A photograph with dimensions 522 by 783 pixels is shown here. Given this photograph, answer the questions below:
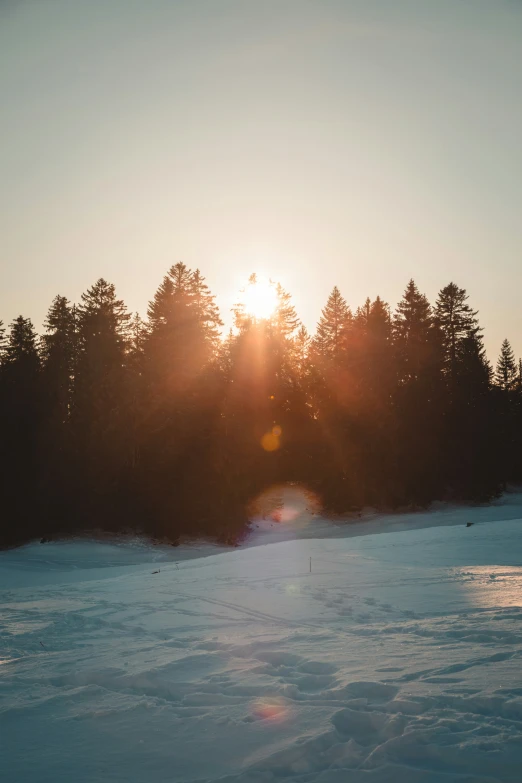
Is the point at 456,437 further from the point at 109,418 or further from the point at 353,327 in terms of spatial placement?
the point at 109,418

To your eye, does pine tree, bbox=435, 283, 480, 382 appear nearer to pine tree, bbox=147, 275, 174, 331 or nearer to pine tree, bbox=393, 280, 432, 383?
pine tree, bbox=393, 280, 432, 383

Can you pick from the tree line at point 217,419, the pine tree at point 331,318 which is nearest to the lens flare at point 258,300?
the tree line at point 217,419

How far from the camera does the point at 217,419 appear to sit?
3266cm

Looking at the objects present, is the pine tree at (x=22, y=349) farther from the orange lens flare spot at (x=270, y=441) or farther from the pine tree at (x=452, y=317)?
the pine tree at (x=452, y=317)

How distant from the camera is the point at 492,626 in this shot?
6.20 meters

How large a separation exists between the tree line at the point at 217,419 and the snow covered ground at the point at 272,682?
19186 mm

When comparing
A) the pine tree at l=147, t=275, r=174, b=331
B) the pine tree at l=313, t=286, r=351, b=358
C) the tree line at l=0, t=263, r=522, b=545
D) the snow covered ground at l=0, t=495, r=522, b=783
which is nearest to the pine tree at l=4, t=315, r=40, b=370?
the tree line at l=0, t=263, r=522, b=545

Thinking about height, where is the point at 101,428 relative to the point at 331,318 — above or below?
below

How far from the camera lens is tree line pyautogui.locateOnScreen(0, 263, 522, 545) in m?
29.1

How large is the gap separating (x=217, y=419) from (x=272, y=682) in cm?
2798

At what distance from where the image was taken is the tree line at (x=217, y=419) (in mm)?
29109

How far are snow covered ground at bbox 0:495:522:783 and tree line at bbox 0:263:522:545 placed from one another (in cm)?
1919

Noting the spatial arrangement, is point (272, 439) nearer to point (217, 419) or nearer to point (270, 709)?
point (217, 419)

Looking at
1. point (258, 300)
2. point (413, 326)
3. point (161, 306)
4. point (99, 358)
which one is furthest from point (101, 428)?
point (413, 326)
